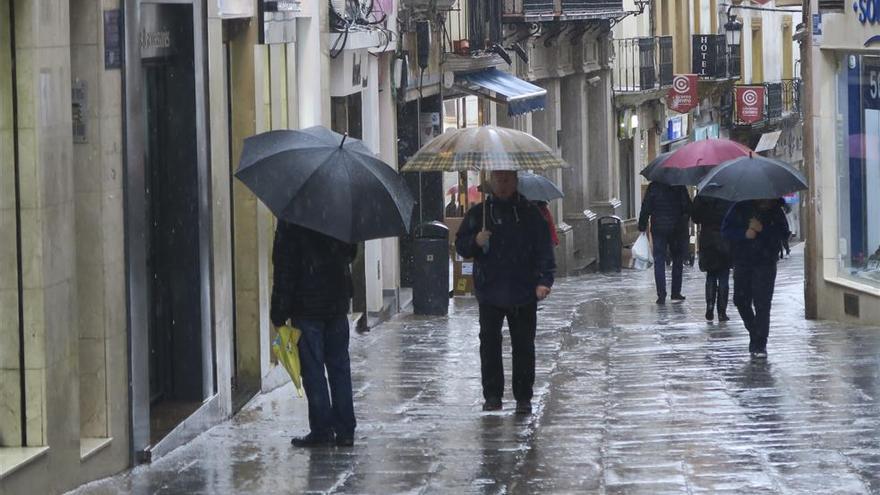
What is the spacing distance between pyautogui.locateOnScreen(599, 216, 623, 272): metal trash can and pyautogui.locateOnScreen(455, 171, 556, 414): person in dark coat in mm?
21784

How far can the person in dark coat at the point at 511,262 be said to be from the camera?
11305 millimetres

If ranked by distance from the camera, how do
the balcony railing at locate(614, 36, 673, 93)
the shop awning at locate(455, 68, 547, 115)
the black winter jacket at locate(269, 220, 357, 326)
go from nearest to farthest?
the black winter jacket at locate(269, 220, 357, 326), the shop awning at locate(455, 68, 547, 115), the balcony railing at locate(614, 36, 673, 93)

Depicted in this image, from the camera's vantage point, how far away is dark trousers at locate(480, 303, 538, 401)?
11.4 metres

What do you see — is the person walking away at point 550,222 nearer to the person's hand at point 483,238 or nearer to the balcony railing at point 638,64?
the person's hand at point 483,238

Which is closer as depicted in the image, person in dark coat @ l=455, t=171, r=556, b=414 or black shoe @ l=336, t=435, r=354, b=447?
black shoe @ l=336, t=435, r=354, b=447

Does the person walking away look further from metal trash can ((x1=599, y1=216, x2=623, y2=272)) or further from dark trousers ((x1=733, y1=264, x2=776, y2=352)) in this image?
metal trash can ((x1=599, y1=216, x2=623, y2=272))

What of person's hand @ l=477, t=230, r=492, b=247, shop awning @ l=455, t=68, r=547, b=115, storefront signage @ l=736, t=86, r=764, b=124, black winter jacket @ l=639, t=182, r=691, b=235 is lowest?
person's hand @ l=477, t=230, r=492, b=247

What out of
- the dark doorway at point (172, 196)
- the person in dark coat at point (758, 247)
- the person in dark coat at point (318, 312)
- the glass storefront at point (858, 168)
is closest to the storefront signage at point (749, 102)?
the glass storefront at point (858, 168)

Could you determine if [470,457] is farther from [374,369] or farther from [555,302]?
[555,302]

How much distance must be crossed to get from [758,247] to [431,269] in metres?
6.84

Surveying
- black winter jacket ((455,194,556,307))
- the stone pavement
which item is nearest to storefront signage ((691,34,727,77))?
the stone pavement

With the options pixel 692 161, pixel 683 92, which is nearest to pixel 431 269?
pixel 692 161

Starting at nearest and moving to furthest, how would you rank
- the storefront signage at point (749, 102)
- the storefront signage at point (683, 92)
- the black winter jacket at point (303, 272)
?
the black winter jacket at point (303, 272), the storefront signage at point (683, 92), the storefront signage at point (749, 102)

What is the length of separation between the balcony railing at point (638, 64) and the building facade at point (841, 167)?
1995cm
